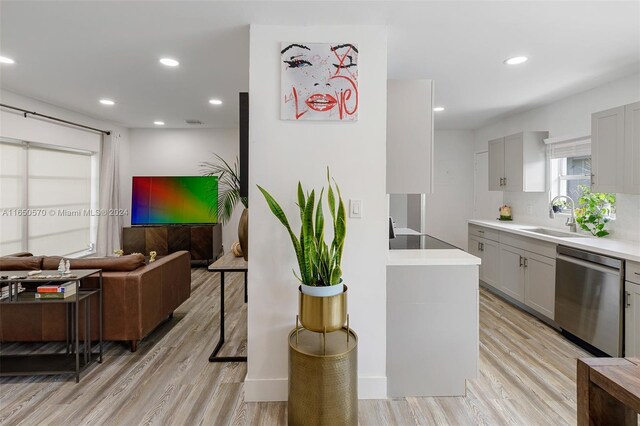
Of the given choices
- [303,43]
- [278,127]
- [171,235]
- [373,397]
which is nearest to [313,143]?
[278,127]

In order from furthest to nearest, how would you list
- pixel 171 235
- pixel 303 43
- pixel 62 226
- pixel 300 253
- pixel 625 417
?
pixel 171 235
pixel 62 226
pixel 303 43
pixel 300 253
pixel 625 417

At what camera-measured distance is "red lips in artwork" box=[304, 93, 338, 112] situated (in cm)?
203

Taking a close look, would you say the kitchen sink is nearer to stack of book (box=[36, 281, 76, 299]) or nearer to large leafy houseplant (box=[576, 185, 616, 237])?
large leafy houseplant (box=[576, 185, 616, 237])

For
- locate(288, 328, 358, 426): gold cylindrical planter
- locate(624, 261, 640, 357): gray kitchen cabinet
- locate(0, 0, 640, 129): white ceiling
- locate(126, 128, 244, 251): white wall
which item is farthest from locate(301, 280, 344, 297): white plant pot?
locate(126, 128, 244, 251): white wall

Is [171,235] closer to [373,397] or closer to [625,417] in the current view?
[373,397]

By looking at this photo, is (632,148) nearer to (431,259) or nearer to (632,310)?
(632,310)

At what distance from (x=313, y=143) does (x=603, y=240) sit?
9.45 feet

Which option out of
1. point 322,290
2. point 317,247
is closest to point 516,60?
point 317,247

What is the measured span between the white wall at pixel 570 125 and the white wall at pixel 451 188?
42 cm

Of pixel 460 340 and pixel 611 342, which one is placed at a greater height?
pixel 460 340

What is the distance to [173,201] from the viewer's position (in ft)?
18.1

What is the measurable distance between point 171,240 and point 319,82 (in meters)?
4.22

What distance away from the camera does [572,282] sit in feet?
9.45

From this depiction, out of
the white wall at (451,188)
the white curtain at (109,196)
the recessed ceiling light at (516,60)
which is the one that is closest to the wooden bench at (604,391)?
the recessed ceiling light at (516,60)
